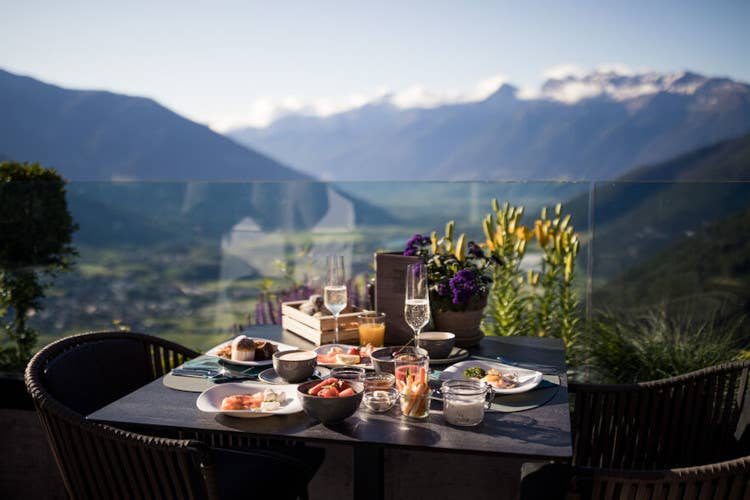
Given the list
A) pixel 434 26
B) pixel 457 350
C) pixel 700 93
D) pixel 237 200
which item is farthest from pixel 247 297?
pixel 700 93

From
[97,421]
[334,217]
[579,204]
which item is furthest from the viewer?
[334,217]

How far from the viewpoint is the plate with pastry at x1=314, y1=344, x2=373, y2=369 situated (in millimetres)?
2012

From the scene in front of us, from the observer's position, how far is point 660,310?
3.85 m

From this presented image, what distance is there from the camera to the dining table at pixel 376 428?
140cm

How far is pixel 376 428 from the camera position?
1519mm

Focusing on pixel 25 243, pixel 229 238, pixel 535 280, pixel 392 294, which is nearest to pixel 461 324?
pixel 392 294

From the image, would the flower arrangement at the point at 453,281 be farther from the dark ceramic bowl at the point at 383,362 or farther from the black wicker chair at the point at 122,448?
the black wicker chair at the point at 122,448

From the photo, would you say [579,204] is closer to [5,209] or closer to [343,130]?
[5,209]

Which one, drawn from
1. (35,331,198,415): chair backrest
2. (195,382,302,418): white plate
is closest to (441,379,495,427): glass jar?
(195,382,302,418): white plate

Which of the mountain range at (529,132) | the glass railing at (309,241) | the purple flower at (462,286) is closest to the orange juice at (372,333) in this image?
the purple flower at (462,286)

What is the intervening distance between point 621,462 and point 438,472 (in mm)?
776

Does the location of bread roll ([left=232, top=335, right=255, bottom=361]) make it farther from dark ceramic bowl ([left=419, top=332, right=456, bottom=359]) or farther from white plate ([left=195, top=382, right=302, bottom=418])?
dark ceramic bowl ([left=419, top=332, right=456, bottom=359])

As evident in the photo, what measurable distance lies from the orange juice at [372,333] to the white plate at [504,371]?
311mm

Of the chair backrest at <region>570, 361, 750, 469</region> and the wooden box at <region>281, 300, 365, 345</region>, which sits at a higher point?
the wooden box at <region>281, 300, 365, 345</region>
